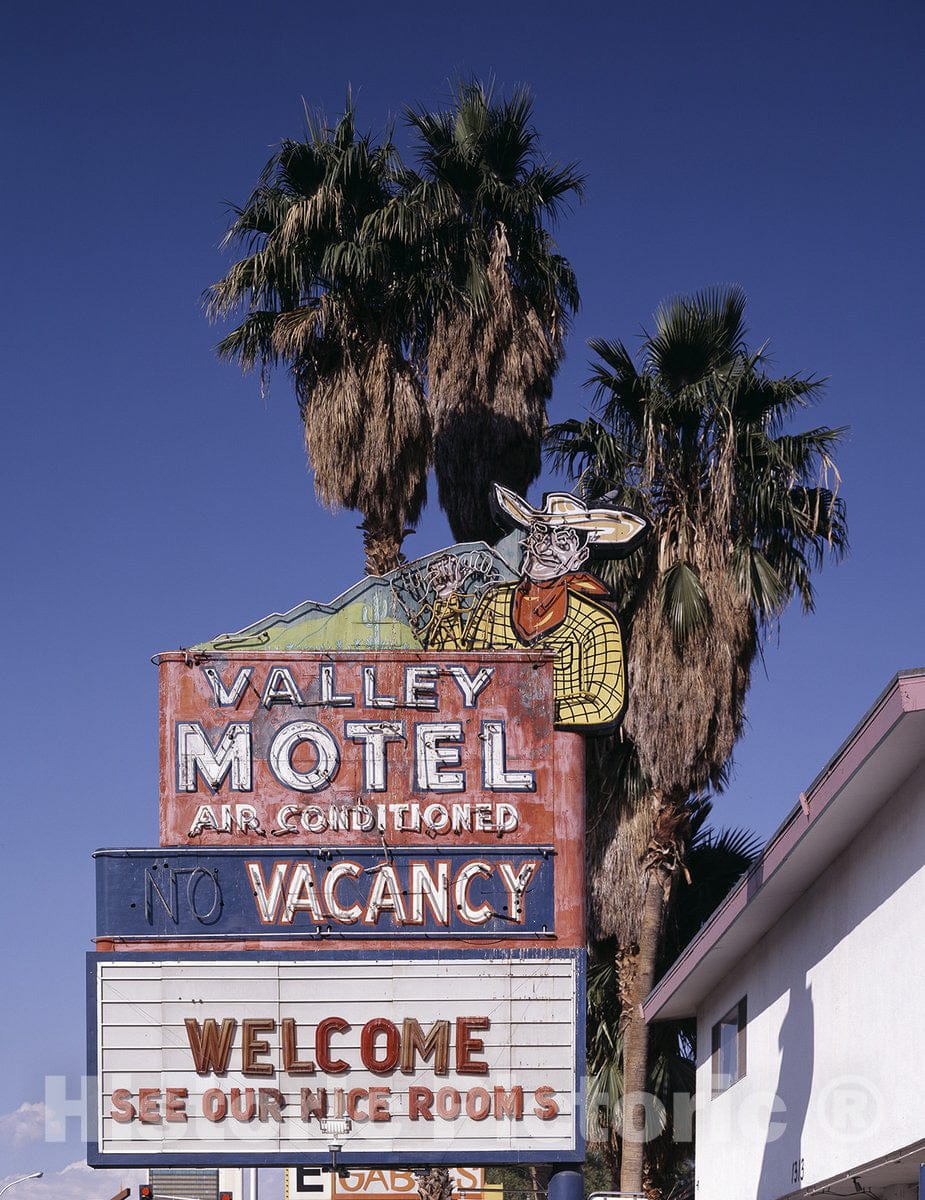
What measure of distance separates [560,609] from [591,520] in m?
1.12

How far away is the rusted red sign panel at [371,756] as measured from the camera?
55.3 ft

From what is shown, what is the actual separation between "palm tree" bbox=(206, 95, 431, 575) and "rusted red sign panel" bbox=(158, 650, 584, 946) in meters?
5.98

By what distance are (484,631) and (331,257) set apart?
307 inches

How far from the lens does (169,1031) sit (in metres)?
16.7

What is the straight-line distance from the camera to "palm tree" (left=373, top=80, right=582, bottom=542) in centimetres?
2558

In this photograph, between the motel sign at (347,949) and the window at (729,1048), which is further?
the window at (729,1048)

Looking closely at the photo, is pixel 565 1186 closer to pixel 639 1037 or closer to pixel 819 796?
pixel 819 796

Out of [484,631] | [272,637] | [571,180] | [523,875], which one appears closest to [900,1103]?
[523,875]

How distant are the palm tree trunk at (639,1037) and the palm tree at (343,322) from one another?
6033 mm

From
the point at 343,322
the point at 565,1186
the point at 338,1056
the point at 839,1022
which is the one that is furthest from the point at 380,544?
the point at 839,1022

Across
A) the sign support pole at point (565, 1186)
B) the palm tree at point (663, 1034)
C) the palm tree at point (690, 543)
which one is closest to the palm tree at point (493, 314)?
the palm tree at point (690, 543)

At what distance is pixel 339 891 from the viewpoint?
54.7 ft

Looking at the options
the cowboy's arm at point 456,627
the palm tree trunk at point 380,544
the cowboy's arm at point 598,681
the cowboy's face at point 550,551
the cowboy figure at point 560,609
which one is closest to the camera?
the cowboy's arm at point 598,681

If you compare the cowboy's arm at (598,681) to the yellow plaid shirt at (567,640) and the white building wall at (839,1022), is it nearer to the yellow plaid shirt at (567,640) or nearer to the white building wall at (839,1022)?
the yellow plaid shirt at (567,640)
